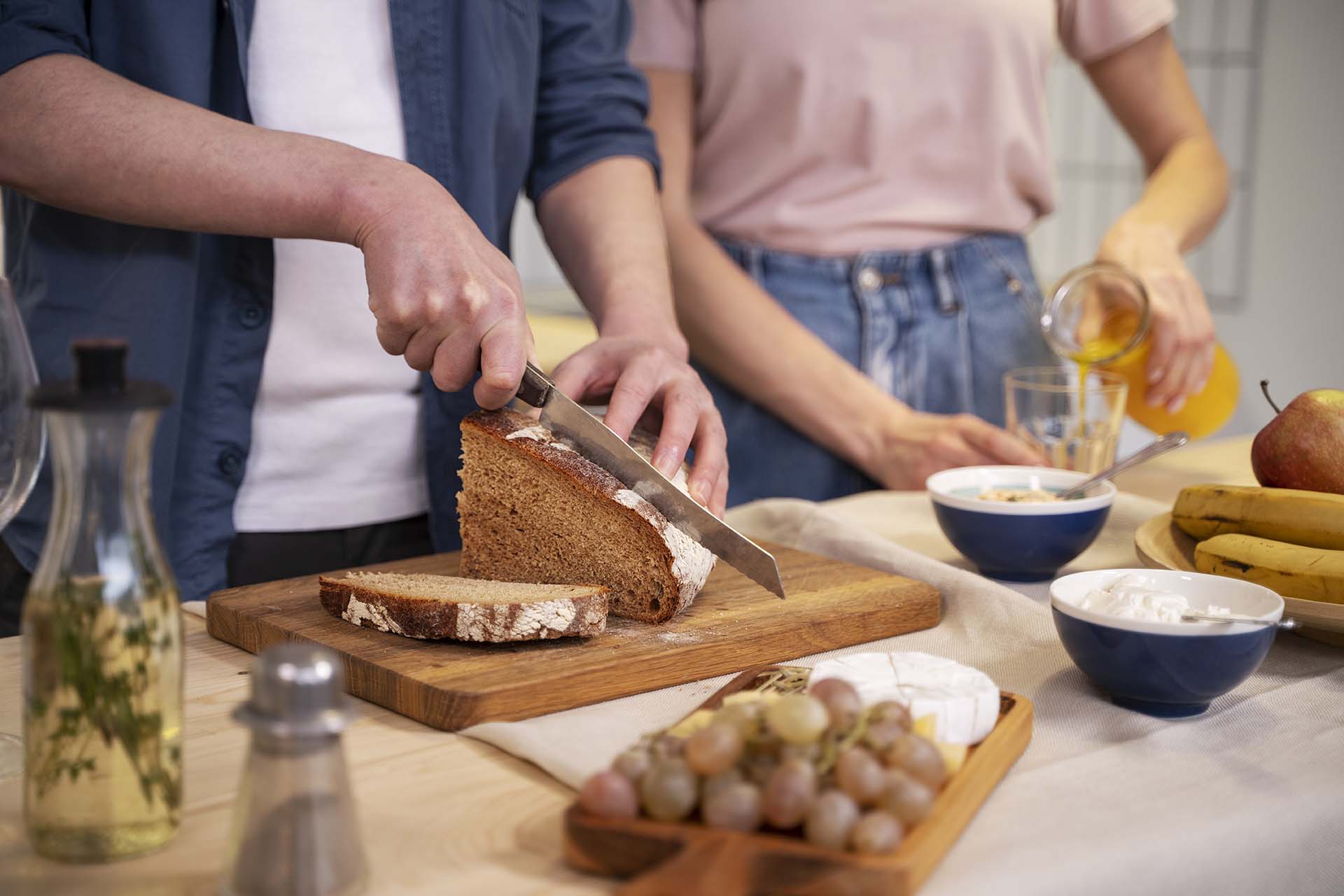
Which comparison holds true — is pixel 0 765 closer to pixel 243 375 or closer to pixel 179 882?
pixel 179 882

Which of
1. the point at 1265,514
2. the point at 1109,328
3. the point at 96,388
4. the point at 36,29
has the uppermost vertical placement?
the point at 36,29

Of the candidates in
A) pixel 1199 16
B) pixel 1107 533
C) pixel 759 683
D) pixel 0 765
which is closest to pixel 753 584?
pixel 759 683

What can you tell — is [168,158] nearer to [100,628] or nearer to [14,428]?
[14,428]

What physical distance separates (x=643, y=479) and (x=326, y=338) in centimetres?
53

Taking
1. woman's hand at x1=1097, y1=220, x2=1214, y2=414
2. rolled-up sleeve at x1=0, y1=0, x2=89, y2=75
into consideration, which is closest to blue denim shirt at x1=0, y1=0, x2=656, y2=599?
rolled-up sleeve at x1=0, y1=0, x2=89, y2=75

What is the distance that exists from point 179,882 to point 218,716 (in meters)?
0.32

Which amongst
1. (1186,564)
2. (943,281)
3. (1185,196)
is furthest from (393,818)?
(1185,196)

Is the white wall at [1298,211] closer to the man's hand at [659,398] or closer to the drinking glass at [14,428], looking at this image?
the man's hand at [659,398]

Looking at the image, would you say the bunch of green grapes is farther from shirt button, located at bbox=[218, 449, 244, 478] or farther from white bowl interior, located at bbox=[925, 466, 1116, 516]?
shirt button, located at bbox=[218, 449, 244, 478]

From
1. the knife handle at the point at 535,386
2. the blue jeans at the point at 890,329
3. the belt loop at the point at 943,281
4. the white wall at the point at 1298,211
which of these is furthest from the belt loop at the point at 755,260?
the white wall at the point at 1298,211

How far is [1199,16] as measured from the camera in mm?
5703

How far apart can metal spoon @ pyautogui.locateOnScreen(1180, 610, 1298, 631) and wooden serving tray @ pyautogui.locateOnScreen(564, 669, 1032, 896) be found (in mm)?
333

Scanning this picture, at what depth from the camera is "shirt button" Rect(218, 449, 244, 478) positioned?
162 centimetres

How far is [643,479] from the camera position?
139 cm
